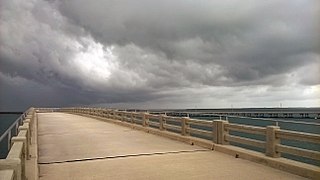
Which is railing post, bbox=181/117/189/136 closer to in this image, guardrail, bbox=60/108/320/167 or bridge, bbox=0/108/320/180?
guardrail, bbox=60/108/320/167

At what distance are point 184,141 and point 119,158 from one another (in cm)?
502

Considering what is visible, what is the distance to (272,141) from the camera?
11.0m

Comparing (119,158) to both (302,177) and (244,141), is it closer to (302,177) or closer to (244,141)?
(244,141)

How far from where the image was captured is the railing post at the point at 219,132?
13.9m

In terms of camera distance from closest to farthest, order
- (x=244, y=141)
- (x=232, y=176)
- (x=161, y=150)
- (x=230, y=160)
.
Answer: (x=232, y=176), (x=230, y=160), (x=244, y=141), (x=161, y=150)

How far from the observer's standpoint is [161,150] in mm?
14031

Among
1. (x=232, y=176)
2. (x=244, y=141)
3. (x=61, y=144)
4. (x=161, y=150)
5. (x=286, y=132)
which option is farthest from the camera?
(x=61, y=144)

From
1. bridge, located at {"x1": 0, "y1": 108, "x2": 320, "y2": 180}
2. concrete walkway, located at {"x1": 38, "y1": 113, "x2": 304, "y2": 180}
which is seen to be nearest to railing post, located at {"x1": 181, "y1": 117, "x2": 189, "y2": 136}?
bridge, located at {"x1": 0, "y1": 108, "x2": 320, "y2": 180}

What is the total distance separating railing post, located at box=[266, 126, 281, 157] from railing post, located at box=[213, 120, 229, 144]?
113 inches

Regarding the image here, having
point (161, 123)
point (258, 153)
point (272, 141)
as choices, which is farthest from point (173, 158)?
point (161, 123)

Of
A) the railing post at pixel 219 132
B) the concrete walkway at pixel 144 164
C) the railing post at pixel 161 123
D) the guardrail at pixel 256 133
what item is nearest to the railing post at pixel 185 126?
the guardrail at pixel 256 133

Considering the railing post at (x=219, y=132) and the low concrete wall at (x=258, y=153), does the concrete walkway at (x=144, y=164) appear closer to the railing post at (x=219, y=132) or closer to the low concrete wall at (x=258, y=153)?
the low concrete wall at (x=258, y=153)

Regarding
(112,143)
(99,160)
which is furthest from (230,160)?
(112,143)

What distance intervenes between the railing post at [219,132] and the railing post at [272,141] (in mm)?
2879
